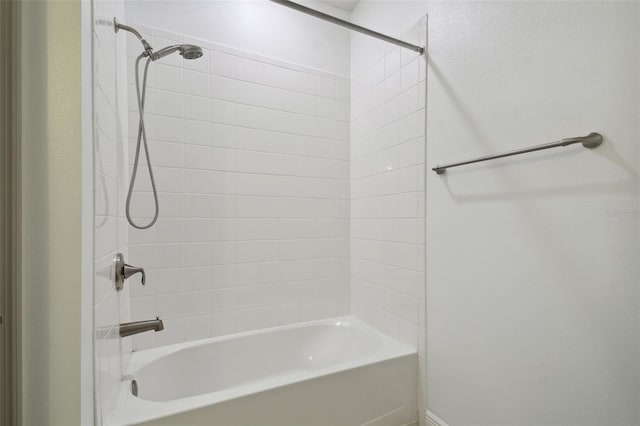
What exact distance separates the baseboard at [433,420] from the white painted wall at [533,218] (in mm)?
23

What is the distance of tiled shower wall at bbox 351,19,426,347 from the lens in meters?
1.68

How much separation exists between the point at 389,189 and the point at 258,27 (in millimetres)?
1369

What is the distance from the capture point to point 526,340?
1.14 metres

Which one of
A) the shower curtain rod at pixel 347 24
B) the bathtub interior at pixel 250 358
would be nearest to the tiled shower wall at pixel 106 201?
the bathtub interior at pixel 250 358

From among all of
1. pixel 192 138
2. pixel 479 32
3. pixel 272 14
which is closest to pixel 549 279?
pixel 479 32

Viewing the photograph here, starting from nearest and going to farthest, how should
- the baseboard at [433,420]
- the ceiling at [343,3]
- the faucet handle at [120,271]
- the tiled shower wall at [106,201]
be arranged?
the tiled shower wall at [106,201] < the faucet handle at [120,271] < the baseboard at [433,420] < the ceiling at [343,3]

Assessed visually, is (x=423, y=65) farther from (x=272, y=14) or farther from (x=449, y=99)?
(x=272, y=14)

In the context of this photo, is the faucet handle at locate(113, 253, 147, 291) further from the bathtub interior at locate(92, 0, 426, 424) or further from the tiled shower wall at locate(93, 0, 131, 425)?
the bathtub interior at locate(92, 0, 426, 424)

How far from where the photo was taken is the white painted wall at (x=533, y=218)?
90 centimetres

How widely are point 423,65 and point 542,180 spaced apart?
90cm

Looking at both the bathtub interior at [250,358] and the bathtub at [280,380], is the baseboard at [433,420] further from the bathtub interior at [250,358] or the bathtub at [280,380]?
the bathtub interior at [250,358]

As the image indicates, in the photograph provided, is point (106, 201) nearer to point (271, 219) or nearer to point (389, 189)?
point (271, 219)

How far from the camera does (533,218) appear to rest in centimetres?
112

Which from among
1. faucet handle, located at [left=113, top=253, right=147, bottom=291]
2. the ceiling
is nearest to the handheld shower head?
faucet handle, located at [left=113, top=253, right=147, bottom=291]
